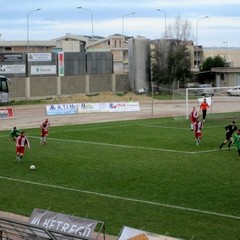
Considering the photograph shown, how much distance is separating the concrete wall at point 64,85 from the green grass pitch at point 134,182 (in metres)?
39.5

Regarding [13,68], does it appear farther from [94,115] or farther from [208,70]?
[208,70]

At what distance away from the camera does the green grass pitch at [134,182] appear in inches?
706

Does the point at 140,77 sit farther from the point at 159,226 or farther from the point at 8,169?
the point at 159,226

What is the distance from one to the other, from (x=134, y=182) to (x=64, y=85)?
6049 centimetres

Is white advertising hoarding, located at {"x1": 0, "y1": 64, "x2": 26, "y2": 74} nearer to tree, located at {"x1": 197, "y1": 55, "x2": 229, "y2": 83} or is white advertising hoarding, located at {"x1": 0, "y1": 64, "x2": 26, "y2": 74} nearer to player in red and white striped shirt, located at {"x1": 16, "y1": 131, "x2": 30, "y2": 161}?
tree, located at {"x1": 197, "y1": 55, "x2": 229, "y2": 83}

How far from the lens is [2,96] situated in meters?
69.7

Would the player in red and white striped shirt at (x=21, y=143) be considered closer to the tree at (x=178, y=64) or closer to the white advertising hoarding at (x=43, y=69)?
the white advertising hoarding at (x=43, y=69)

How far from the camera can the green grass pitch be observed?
1792 cm

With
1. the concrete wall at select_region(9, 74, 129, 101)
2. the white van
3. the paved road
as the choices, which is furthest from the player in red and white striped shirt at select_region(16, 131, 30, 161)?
the concrete wall at select_region(9, 74, 129, 101)

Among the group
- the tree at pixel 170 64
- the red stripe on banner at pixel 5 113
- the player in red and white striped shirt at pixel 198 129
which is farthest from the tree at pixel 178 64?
the player in red and white striped shirt at pixel 198 129

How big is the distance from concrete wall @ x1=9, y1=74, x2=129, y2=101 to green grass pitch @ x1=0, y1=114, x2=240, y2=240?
39523mm

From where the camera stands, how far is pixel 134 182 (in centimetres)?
2370

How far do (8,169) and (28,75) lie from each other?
172 feet

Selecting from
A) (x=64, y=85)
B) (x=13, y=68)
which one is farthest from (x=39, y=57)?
(x=64, y=85)
